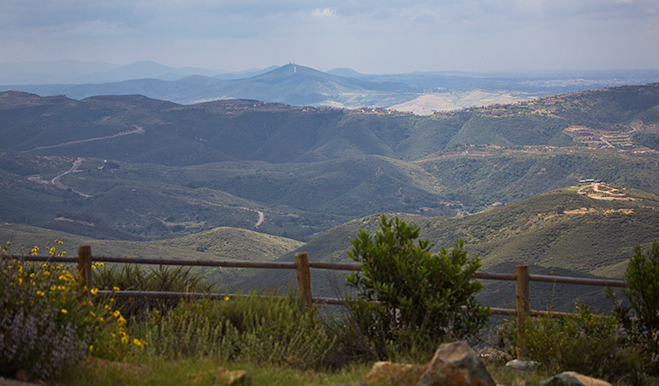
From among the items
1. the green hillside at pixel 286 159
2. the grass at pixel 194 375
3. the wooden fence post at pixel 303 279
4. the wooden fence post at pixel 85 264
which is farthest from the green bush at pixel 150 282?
the green hillside at pixel 286 159

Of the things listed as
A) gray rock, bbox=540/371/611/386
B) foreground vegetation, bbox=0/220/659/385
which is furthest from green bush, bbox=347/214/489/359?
gray rock, bbox=540/371/611/386

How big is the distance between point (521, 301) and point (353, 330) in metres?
1.88

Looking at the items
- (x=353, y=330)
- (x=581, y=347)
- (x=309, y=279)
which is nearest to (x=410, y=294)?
(x=353, y=330)

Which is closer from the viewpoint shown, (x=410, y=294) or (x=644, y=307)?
(x=410, y=294)

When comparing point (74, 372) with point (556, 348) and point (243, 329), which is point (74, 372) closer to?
point (243, 329)

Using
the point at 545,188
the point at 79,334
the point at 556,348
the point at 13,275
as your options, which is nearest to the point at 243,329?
the point at 79,334

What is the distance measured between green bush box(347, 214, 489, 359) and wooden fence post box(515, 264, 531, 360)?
64cm

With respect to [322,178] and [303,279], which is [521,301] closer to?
[303,279]

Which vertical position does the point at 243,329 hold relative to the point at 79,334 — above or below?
below

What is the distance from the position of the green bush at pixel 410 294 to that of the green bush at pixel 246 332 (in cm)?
51

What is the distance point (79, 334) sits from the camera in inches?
147

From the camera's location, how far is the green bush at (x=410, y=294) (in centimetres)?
423

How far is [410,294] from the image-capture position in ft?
14.3

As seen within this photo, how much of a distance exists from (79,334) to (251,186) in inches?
3226
